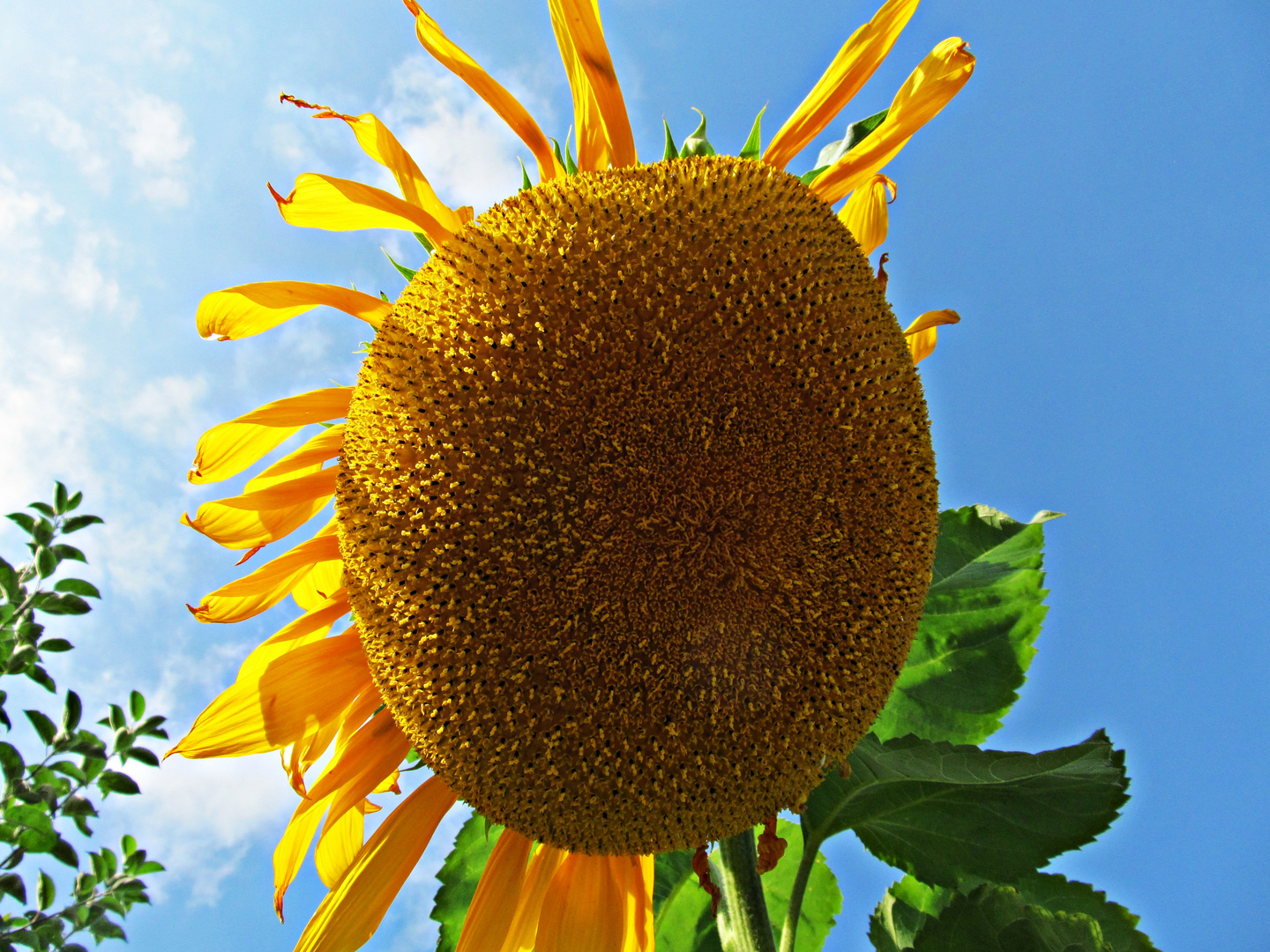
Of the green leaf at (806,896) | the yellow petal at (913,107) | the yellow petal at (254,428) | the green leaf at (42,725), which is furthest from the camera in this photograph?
the green leaf at (42,725)

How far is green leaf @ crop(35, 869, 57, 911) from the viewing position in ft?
11.6

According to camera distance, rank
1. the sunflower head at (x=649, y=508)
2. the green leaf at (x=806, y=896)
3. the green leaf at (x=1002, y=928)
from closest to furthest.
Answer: the sunflower head at (x=649, y=508)
the green leaf at (x=1002, y=928)
the green leaf at (x=806, y=896)

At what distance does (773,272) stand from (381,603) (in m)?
0.91

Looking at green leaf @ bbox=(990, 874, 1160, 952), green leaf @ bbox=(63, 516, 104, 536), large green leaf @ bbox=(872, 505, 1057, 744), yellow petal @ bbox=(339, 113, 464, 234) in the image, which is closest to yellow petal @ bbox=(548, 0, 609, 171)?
yellow petal @ bbox=(339, 113, 464, 234)

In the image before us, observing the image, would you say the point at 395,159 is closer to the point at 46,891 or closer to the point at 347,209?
the point at 347,209

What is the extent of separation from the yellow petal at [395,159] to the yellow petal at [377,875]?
1288 millimetres

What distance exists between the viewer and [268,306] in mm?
1821

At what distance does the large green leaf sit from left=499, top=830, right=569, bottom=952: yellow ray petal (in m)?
0.87

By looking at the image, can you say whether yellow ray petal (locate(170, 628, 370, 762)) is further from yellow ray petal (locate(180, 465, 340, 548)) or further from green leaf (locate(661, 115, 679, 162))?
green leaf (locate(661, 115, 679, 162))

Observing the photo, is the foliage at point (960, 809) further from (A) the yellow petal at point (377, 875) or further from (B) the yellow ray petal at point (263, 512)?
(B) the yellow ray petal at point (263, 512)

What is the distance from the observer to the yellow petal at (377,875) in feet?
5.68

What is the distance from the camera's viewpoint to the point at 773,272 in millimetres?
1347

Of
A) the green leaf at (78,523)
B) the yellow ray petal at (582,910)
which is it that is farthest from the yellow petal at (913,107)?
the green leaf at (78,523)

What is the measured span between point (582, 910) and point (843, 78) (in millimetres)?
1861
